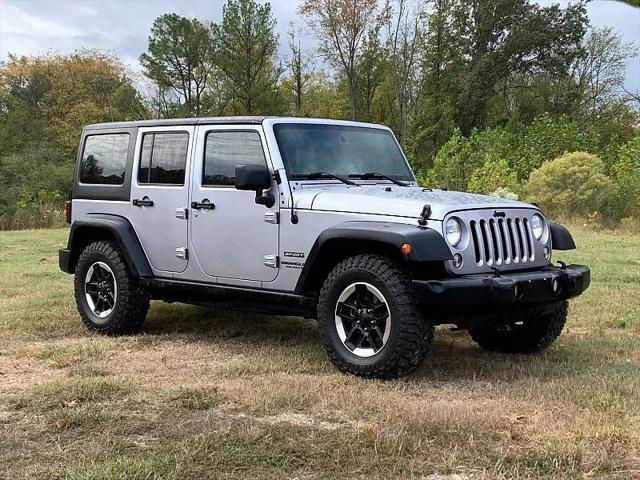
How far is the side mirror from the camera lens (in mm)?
5191

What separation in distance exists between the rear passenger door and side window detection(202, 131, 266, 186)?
23 cm

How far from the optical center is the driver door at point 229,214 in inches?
214

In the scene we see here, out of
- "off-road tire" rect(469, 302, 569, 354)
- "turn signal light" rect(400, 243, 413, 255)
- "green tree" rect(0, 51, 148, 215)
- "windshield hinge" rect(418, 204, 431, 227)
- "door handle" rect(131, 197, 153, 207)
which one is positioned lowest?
"off-road tire" rect(469, 302, 569, 354)

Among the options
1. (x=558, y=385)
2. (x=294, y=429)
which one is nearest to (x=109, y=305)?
(x=294, y=429)

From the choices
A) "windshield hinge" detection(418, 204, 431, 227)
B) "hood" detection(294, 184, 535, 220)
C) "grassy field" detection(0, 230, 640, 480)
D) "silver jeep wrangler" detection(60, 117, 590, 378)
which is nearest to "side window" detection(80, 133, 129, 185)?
"silver jeep wrangler" detection(60, 117, 590, 378)

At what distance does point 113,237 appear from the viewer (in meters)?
6.61

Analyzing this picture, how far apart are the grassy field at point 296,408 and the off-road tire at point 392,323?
152 millimetres

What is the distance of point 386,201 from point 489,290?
3.02 feet

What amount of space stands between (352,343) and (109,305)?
2.67 m

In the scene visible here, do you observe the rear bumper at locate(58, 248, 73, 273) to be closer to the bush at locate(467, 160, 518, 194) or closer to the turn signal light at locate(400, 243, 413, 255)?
the turn signal light at locate(400, 243, 413, 255)

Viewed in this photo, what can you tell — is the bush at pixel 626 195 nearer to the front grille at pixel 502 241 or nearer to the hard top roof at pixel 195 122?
the front grille at pixel 502 241

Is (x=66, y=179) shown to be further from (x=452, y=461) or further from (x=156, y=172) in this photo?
(x=452, y=461)

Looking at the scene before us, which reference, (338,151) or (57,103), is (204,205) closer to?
(338,151)

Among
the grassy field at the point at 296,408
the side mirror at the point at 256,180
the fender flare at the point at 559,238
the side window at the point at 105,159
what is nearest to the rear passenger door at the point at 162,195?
the side window at the point at 105,159
